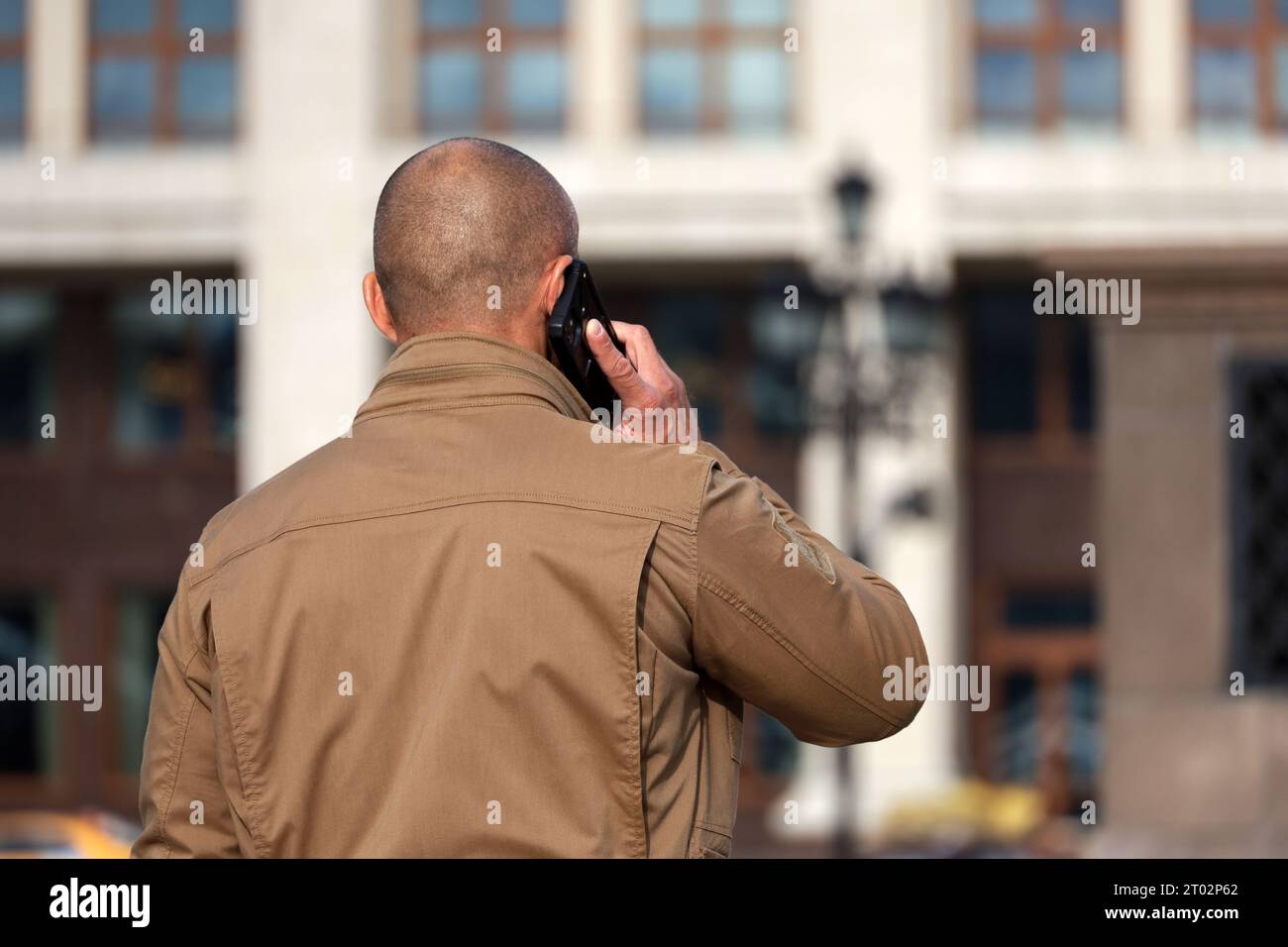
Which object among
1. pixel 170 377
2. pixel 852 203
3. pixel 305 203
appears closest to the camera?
pixel 852 203

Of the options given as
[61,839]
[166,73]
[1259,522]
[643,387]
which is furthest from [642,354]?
[166,73]

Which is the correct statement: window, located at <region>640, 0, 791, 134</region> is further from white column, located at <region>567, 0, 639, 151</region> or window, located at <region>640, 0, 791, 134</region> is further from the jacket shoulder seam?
the jacket shoulder seam

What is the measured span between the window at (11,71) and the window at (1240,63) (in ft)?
60.8

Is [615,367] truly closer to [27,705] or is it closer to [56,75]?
[56,75]

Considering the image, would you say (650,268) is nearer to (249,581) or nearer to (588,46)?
(588,46)

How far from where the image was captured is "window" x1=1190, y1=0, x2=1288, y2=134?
27.4 meters

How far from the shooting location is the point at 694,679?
1899 mm

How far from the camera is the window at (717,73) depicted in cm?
2777

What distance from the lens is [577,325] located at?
6.57 feet

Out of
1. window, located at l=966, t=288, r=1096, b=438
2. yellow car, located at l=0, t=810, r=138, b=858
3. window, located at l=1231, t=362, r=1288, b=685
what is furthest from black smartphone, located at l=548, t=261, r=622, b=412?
window, located at l=966, t=288, r=1096, b=438

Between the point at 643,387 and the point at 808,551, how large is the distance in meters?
0.35

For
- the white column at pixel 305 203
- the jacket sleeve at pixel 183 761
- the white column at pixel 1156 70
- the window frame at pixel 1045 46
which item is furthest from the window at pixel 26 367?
the jacket sleeve at pixel 183 761
